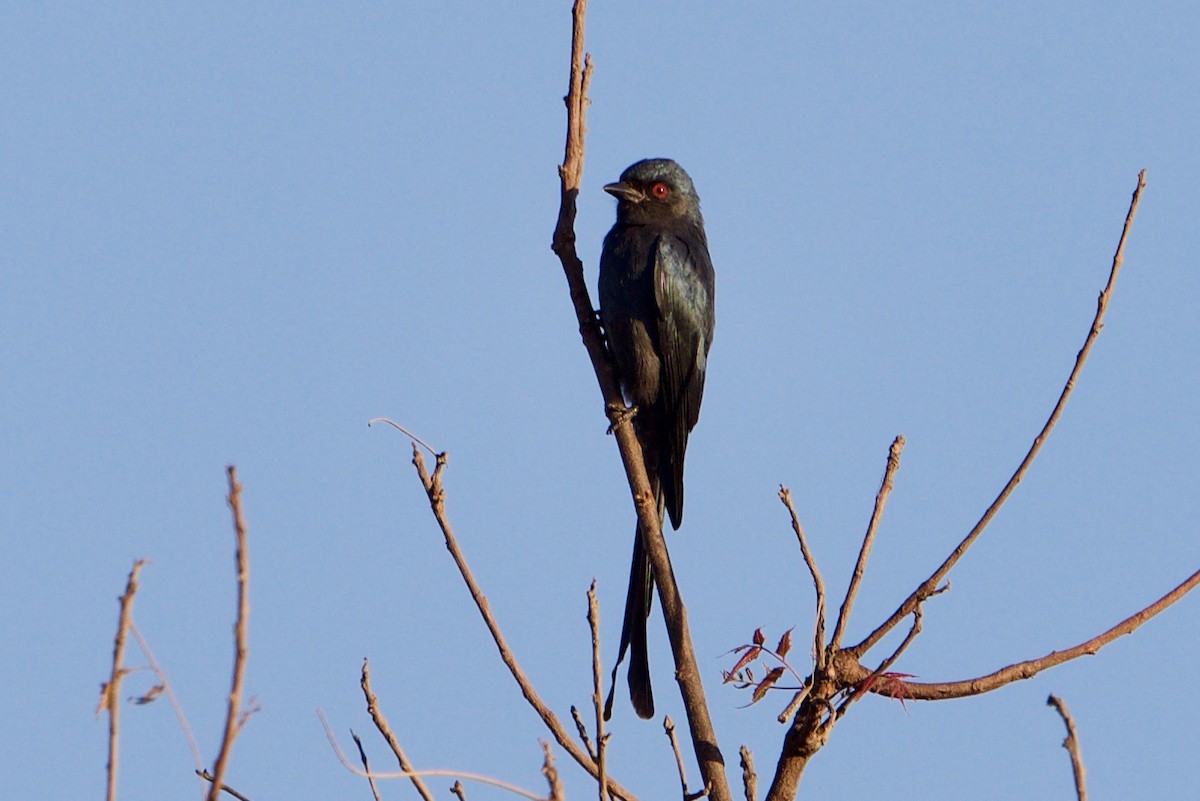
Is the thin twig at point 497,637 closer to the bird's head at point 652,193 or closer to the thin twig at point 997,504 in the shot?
the thin twig at point 997,504

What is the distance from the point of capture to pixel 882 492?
149 inches

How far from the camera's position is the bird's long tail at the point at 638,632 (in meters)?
5.48

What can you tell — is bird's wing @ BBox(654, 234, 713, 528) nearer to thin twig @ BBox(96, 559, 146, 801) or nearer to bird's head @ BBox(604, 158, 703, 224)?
bird's head @ BBox(604, 158, 703, 224)

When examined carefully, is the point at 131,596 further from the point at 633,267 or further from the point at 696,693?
the point at 633,267

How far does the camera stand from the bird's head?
7695 mm

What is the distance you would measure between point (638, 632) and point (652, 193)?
10.1ft

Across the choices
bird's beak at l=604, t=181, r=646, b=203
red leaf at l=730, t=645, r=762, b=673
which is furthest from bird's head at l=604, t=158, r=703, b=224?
red leaf at l=730, t=645, r=762, b=673

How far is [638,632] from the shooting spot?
18.6 feet

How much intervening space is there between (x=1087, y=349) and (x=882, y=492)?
711 millimetres

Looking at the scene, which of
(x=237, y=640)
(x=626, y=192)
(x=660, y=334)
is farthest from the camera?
(x=626, y=192)

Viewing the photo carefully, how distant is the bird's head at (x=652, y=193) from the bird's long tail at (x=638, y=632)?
Result: 238 cm

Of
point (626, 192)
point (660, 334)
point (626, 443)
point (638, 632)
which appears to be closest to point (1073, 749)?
point (626, 443)

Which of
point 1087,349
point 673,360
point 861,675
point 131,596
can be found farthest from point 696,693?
point 673,360

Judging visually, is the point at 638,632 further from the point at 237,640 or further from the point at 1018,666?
the point at 237,640
